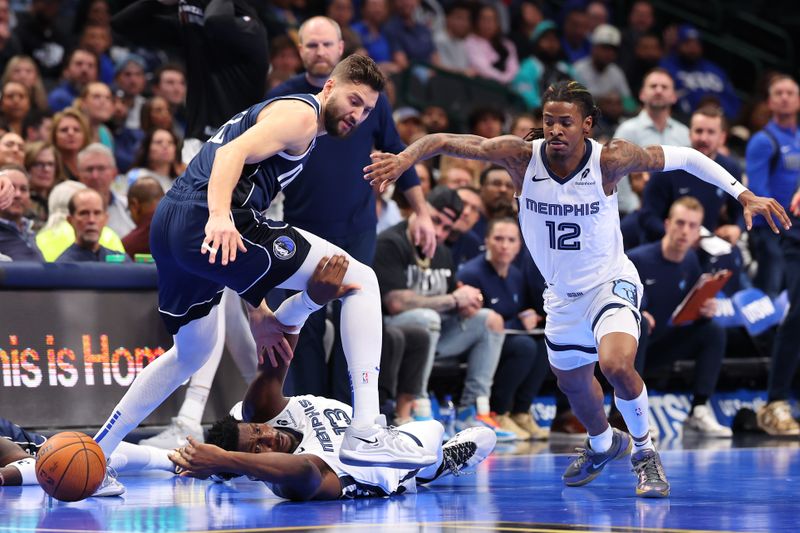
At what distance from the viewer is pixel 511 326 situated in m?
10.9

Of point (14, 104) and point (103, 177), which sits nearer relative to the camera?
point (103, 177)

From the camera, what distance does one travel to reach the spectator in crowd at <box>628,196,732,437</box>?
10.7 metres

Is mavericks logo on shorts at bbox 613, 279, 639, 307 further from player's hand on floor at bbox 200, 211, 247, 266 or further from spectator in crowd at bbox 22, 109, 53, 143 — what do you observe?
spectator in crowd at bbox 22, 109, 53, 143

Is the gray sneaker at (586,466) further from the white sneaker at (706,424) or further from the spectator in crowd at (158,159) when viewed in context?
the spectator in crowd at (158,159)

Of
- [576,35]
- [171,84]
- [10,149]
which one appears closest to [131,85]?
[171,84]

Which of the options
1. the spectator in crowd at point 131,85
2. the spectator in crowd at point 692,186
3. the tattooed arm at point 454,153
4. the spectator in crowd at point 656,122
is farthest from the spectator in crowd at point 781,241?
the spectator in crowd at point 131,85

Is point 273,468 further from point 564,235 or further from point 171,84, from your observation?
point 171,84

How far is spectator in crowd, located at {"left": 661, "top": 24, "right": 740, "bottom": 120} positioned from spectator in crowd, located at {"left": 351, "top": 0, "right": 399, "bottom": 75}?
4463mm

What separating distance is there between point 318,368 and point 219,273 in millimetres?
2576

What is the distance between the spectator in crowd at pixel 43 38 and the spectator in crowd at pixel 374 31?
352cm

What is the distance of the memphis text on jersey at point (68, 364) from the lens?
8.17 metres

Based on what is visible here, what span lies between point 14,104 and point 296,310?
17.7 feet

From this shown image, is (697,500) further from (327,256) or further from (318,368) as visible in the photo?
(318,368)

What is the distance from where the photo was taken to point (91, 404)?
8461 mm
